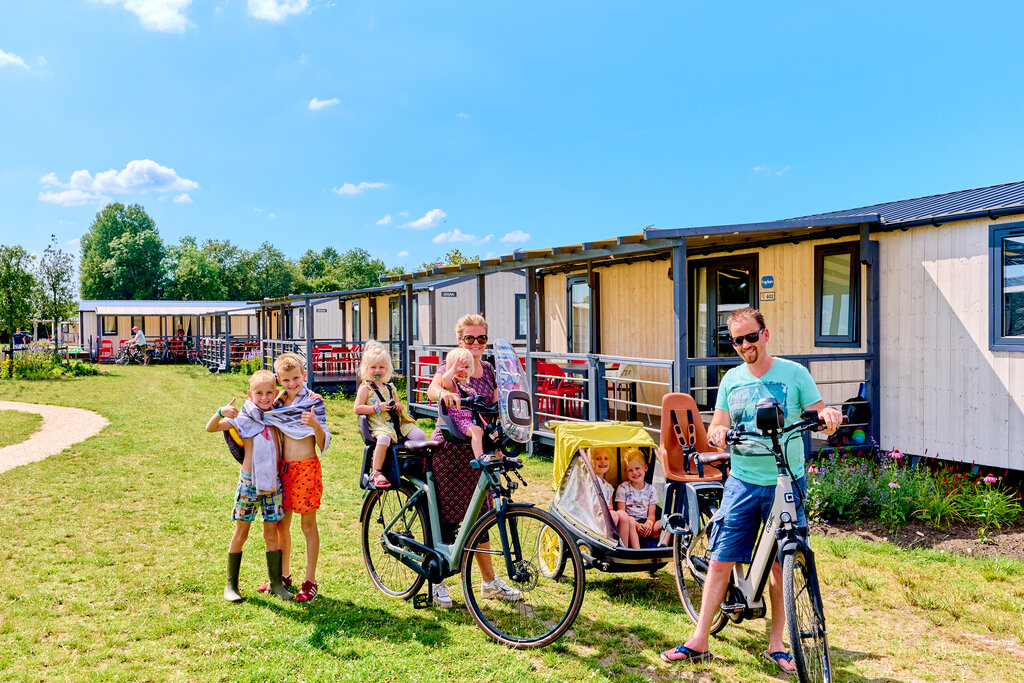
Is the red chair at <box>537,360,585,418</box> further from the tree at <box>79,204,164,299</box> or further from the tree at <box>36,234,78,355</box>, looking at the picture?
the tree at <box>79,204,164,299</box>

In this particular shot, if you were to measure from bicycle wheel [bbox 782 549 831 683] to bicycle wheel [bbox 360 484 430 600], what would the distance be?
6.48 feet

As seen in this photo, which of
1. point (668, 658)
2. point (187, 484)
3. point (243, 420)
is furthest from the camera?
point (187, 484)

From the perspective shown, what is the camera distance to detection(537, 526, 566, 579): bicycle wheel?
12.2 ft

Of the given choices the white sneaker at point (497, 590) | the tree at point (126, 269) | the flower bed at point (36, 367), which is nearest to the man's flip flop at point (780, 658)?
the white sneaker at point (497, 590)

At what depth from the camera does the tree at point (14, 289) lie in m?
22.3

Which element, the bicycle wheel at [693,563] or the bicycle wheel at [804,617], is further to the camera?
the bicycle wheel at [693,563]

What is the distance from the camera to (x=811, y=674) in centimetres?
314

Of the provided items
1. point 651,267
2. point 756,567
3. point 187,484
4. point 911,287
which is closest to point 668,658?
point 756,567

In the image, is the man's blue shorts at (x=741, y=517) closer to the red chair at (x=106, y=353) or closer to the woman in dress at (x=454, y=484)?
the woman in dress at (x=454, y=484)

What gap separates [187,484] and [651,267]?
6.66 m

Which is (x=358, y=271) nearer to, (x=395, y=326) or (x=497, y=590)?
(x=395, y=326)

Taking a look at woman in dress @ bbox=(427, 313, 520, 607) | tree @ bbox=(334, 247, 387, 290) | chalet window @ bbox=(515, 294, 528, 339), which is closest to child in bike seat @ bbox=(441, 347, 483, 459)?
woman in dress @ bbox=(427, 313, 520, 607)

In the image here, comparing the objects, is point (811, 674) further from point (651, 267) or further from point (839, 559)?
point (651, 267)

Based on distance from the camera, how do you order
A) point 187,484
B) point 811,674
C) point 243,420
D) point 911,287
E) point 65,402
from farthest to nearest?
point 65,402
point 187,484
point 911,287
point 243,420
point 811,674
